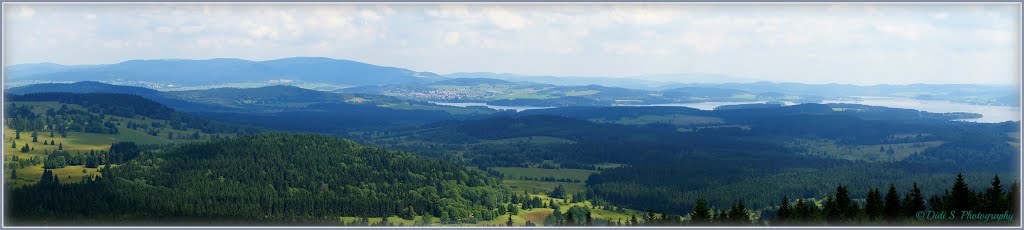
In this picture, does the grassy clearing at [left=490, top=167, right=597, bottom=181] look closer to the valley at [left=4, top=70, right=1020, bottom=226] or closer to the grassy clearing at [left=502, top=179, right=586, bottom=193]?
the valley at [left=4, top=70, right=1020, bottom=226]

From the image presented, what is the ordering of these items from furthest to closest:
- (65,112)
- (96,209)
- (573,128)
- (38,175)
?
(573,128) < (65,112) < (38,175) < (96,209)

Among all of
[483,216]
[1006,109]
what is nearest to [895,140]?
[1006,109]

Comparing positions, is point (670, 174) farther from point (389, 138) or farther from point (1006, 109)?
point (1006, 109)

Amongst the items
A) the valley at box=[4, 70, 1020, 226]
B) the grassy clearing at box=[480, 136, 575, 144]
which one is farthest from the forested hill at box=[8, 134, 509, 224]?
the grassy clearing at box=[480, 136, 575, 144]

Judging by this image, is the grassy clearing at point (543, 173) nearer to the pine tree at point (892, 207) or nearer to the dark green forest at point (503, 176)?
the dark green forest at point (503, 176)

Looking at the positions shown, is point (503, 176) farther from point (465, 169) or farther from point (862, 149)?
point (862, 149)

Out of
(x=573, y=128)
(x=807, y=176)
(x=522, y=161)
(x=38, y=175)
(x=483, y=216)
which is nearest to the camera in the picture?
(x=483, y=216)

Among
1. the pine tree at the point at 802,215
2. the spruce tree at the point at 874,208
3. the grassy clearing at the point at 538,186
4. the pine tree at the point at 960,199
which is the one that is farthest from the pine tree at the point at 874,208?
the grassy clearing at the point at 538,186

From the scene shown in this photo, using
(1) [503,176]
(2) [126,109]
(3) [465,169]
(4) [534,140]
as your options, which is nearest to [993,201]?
(3) [465,169]
